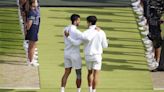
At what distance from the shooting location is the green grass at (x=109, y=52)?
649 inches

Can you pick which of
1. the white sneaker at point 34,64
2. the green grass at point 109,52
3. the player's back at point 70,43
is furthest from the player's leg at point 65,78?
the white sneaker at point 34,64

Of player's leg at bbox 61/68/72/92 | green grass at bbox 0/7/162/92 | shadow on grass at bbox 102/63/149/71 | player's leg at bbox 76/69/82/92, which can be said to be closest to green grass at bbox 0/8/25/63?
green grass at bbox 0/7/162/92

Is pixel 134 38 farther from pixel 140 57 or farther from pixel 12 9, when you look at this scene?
pixel 12 9

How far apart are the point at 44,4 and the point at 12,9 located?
1.40 meters

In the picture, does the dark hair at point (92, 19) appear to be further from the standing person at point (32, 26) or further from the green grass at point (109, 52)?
the standing person at point (32, 26)

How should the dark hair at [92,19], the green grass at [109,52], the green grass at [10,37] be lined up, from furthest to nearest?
the green grass at [10,37] < the green grass at [109,52] < the dark hair at [92,19]

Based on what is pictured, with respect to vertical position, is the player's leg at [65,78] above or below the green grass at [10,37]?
above

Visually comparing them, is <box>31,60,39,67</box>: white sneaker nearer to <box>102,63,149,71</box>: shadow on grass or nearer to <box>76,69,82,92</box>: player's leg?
<box>102,63,149,71</box>: shadow on grass

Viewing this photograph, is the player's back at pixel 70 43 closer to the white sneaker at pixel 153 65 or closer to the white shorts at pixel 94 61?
the white shorts at pixel 94 61

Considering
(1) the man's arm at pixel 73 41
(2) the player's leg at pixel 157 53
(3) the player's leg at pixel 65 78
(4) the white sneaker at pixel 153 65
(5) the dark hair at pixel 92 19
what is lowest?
(4) the white sneaker at pixel 153 65

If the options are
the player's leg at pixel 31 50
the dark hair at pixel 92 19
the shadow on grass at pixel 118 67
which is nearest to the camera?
the dark hair at pixel 92 19

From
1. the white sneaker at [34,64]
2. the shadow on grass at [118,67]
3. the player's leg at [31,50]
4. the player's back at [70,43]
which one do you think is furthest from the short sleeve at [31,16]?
the player's back at [70,43]

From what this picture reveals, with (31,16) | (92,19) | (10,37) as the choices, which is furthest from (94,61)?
(10,37)

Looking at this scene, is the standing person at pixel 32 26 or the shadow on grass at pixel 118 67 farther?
the standing person at pixel 32 26
